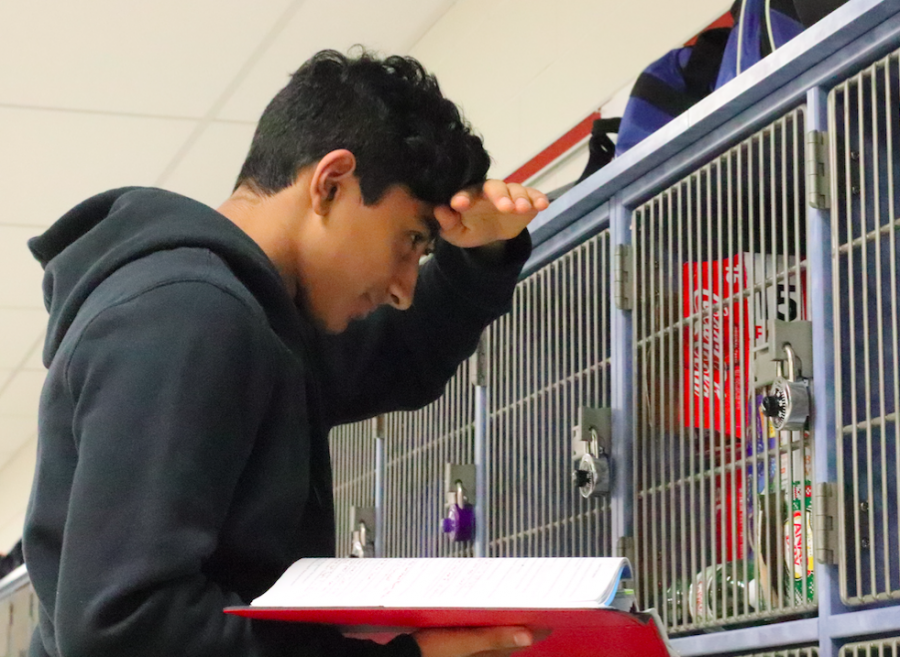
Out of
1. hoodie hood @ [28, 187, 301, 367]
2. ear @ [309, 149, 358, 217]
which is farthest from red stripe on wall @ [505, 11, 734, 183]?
hoodie hood @ [28, 187, 301, 367]

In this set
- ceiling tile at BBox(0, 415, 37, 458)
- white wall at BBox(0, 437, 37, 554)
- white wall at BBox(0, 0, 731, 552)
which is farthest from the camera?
white wall at BBox(0, 437, 37, 554)

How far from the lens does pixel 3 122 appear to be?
3869 mm

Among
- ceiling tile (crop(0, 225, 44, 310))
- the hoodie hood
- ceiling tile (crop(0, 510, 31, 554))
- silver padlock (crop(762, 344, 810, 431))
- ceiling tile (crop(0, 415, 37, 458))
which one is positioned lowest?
silver padlock (crop(762, 344, 810, 431))

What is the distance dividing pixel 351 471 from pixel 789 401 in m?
1.42

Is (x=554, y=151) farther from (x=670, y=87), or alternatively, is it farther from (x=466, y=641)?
(x=466, y=641)

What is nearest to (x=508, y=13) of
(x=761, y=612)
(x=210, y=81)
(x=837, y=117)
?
(x=210, y=81)

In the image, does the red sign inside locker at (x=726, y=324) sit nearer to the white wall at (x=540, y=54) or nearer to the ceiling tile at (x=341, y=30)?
the white wall at (x=540, y=54)

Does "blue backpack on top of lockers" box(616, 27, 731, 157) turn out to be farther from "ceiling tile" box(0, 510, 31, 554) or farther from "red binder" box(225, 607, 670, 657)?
"ceiling tile" box(0, 510, 31, 554)

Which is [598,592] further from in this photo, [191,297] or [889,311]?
[889,311]

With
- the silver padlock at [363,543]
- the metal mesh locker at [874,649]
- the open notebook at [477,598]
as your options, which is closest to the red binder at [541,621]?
the open notebook at [477,598]

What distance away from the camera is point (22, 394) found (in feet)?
21.4

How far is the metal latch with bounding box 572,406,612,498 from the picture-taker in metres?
1.82

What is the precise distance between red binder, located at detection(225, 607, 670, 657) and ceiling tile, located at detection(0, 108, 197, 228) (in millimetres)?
3007

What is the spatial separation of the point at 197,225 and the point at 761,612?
80cm
